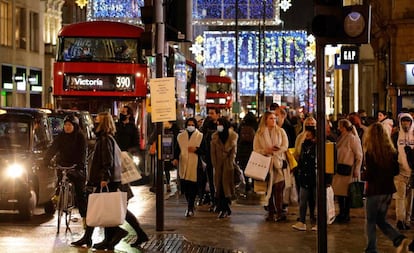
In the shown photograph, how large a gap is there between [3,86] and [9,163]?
38.1m

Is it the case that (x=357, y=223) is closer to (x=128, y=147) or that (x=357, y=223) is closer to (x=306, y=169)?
(x=306, y=169)

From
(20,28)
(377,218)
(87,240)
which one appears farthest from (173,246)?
(20,28)

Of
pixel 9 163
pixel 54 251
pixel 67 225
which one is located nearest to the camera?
pixel 54 251

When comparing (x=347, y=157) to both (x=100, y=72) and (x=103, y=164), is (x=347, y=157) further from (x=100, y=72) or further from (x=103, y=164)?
(x=100, y=72)

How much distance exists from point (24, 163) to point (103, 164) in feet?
13.4

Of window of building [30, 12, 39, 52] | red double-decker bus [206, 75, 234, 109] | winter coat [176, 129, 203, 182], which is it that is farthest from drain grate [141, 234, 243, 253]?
window of building [30, 12, 39, 52]

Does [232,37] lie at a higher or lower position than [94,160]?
higher

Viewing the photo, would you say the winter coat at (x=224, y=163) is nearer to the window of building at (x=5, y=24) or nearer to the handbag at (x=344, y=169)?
the handbag at (x=344, y=169)

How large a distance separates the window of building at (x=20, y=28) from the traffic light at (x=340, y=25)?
48.5 meters

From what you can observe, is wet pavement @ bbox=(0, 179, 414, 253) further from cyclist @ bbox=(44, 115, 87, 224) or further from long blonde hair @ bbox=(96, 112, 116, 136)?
long blonde hair @ bbox=(96, 112, 116, 136)

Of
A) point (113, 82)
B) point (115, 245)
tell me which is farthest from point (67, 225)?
point (113, 82)

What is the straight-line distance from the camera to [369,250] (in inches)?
472

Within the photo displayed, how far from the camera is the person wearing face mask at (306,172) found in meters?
15.2

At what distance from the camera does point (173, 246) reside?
44.0 feet
